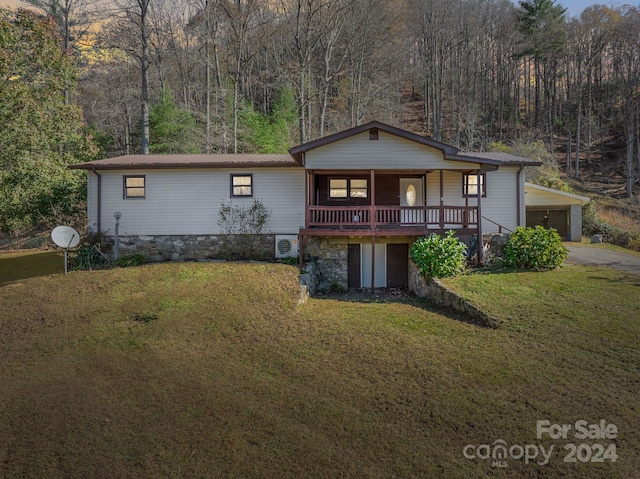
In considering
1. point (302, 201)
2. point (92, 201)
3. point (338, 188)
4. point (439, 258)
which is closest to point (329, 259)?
point (302, 201)

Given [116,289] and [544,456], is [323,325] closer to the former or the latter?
[544,456]

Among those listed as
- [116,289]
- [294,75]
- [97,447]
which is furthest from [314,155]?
[294,75]

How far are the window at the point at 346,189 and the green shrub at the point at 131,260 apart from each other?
7589mm

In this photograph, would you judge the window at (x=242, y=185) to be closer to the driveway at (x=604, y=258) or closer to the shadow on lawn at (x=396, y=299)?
the shadow on lawn at (x=396, y=299)

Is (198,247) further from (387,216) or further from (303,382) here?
(303,382)

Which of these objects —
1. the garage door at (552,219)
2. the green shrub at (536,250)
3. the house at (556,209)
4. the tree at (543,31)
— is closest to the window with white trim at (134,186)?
the green shrub at (536,250)

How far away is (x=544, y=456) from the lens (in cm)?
432

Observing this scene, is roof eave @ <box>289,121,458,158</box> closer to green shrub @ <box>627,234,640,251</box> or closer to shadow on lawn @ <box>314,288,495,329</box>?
shadow on lawn @ <box>314,288,495,329</box>

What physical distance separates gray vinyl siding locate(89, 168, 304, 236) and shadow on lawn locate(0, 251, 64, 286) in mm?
2122

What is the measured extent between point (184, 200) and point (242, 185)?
2.28 meters

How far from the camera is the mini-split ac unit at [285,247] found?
13875 mm

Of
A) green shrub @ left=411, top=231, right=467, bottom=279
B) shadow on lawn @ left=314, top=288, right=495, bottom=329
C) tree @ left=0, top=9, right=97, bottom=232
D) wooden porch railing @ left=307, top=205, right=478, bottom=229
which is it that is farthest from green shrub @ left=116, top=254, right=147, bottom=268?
green shrub @ left=411, top=231, right=467, bottom=279

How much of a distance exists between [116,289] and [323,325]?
6335mm

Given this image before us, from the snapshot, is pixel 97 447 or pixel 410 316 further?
pixel 410 316
